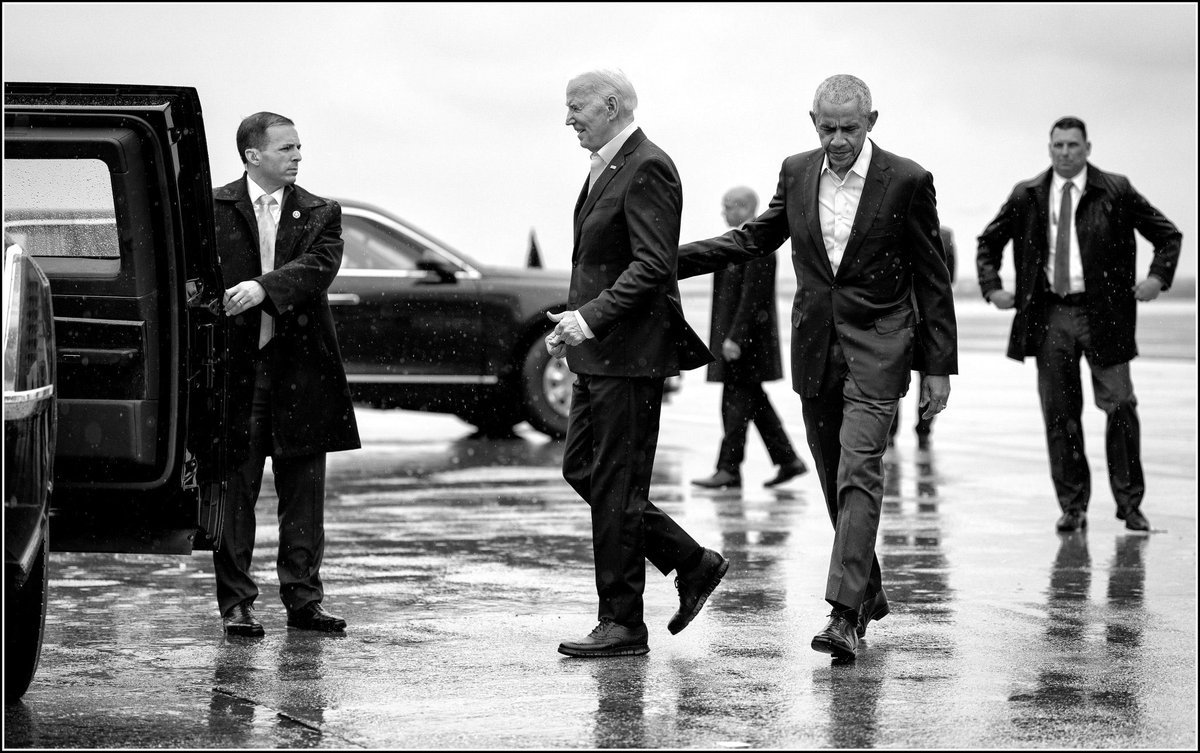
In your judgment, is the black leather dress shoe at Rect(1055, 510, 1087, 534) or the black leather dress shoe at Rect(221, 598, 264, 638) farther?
the black leather dress shoe at Rect(1055, 510, 1087, 534)

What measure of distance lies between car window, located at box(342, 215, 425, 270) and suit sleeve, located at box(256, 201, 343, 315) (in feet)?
23.0

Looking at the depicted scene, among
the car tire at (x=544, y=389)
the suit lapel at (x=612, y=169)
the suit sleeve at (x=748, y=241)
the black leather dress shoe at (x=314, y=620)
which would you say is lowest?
the black leather dress shoe at (x=314, y=620)

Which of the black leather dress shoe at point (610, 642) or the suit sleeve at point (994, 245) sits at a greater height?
the suit sleeve at point (994, 245)

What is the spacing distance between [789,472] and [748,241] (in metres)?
5.06

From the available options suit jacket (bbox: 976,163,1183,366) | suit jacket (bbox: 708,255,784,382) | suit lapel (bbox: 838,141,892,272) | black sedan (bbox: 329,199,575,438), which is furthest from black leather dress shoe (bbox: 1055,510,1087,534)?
black sedan (bbox: 329,199,575,438)

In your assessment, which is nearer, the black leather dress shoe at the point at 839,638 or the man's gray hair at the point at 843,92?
the black leather dress shoe at the point at 839,638

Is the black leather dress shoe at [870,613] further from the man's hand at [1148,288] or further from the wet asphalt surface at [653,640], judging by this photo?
the man's hand at [1148,288]

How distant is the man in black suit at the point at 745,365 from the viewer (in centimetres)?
1127

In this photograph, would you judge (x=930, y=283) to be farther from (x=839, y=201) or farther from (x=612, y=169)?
(x=612, y=169)

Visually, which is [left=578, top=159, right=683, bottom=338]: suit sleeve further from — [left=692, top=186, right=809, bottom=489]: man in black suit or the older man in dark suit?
[left=692, top=186, right=809, bottom=489]: man in black suit

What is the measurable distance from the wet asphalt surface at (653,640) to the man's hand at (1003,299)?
1.08 meters

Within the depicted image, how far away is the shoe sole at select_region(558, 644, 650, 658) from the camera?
5.86m

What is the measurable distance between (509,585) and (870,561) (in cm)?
187

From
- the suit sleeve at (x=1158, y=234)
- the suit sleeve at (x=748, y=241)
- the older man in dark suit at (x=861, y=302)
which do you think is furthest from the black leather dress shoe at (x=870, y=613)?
the suit sleeve at (x=1158, y=234)
